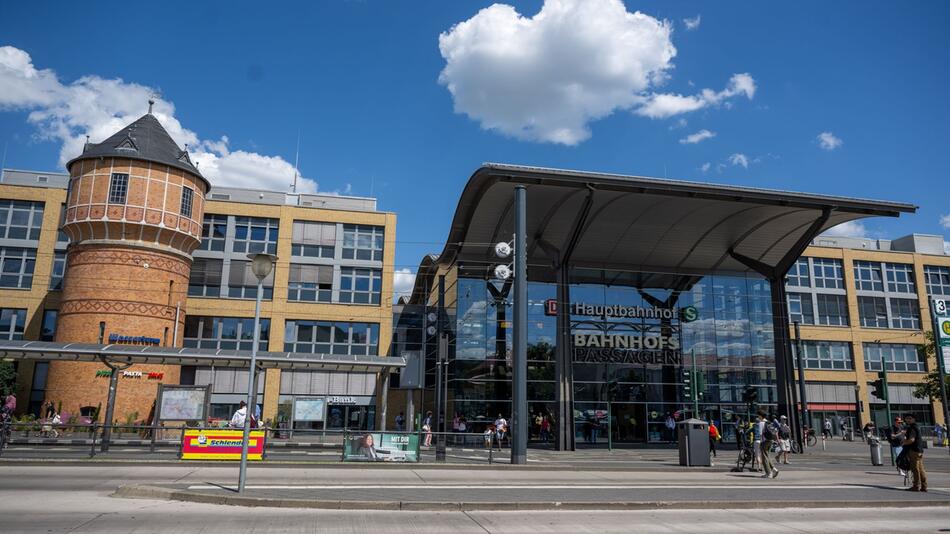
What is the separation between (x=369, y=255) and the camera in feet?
148

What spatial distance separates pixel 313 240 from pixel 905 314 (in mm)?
50496

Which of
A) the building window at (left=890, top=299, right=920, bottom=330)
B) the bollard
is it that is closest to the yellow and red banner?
the bollard

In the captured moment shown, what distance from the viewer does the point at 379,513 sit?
35.0ft

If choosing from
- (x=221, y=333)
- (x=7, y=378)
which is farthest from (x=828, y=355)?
(x=7, y=378)

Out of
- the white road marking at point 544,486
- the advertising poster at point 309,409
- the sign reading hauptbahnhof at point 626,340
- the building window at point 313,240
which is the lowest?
the white road marking at point 544,486

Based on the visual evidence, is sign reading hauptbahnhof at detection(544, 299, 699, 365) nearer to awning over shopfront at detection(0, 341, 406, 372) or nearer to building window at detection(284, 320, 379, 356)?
awning over shopfront at detection(0, 341, 406, 372)

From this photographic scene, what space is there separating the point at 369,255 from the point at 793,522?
121 ft

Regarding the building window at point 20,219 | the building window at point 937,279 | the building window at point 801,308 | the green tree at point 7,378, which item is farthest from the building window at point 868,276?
the building window at point 20,219

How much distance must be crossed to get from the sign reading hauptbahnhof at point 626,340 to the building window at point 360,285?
1540cm

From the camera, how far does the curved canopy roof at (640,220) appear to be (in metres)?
28.1

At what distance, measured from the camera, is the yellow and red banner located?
64.7ft

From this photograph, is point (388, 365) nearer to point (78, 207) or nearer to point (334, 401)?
point (334, 401)

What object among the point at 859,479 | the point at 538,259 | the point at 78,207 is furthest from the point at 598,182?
the point at 78,207

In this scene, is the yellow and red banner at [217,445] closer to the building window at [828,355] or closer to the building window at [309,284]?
the building window at [309,284]
